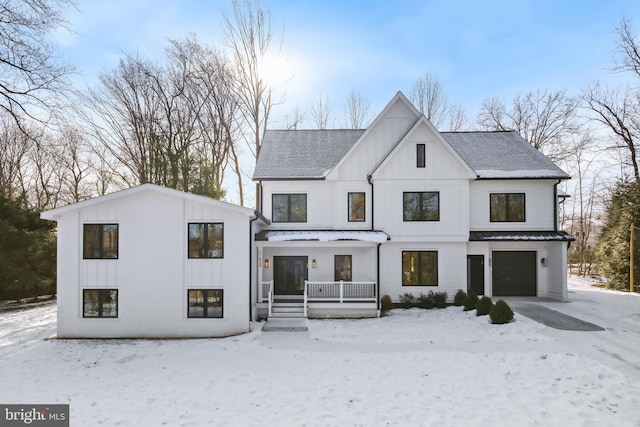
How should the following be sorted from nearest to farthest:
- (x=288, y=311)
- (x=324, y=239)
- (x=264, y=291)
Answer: (x=288, y=311) → (x=324, y=239) → (x=264, y=291)

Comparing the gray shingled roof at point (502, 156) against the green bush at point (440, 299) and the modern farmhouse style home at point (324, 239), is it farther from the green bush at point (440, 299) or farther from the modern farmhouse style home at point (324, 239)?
the green bush at point (440, 299)

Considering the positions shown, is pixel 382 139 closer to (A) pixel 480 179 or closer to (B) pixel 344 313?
(A) pixel 480 179

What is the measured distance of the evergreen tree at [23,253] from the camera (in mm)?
18094

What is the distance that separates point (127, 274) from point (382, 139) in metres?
12.3

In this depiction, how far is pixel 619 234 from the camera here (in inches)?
771

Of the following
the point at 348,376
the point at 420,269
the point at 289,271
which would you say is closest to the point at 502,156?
the point at 420,269

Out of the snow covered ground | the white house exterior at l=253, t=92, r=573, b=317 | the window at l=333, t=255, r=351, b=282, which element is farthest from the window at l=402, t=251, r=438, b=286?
the snow covered ground

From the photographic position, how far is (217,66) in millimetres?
26688

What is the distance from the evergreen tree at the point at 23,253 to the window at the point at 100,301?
9.26 m

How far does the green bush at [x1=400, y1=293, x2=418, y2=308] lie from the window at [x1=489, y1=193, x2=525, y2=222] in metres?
5.71

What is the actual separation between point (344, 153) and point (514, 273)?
1064 centimetres

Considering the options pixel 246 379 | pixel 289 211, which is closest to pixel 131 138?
pixel 289 211

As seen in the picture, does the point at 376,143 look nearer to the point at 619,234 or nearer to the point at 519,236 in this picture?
the point at 519,236

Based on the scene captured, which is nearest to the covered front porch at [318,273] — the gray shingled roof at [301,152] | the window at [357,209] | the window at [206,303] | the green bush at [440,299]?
the window at [357,209]
